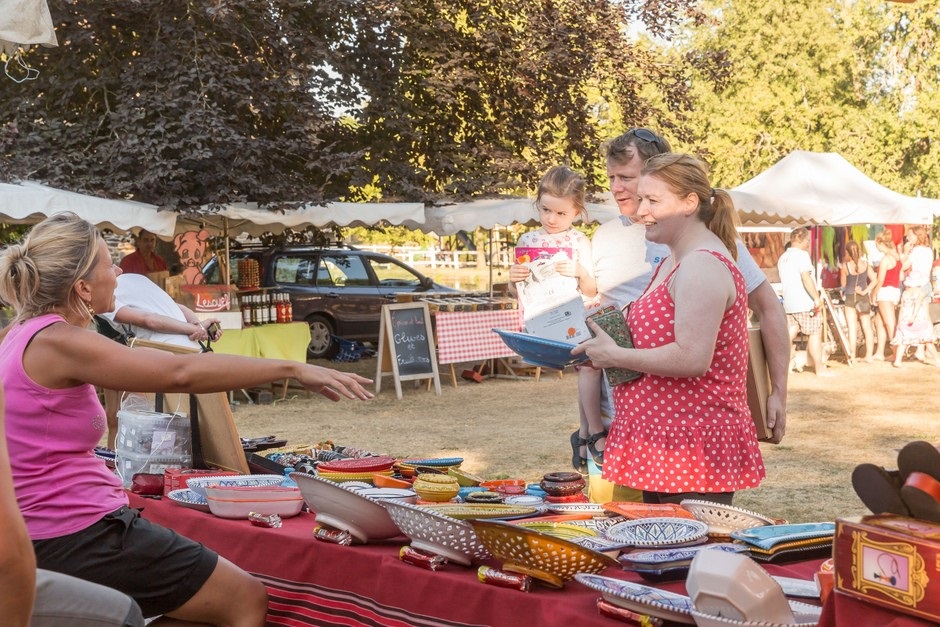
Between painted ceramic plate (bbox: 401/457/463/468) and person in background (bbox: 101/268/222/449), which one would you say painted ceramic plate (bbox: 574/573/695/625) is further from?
person in background (bbox: 101/268/222/449)

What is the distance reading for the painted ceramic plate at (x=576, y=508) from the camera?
110 inches

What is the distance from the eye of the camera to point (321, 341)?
1557cm

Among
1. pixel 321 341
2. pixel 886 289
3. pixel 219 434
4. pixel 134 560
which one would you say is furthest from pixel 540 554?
pixel 321 341

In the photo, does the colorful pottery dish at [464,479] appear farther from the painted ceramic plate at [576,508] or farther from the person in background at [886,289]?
the person in background at [886,289]

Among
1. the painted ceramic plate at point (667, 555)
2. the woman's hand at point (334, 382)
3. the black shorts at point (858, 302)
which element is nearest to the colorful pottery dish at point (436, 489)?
the woman's hand at point (334, 382)

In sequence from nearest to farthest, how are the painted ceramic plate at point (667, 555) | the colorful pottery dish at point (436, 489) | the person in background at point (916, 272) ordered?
the painted ceramic plate at point (667, 555), the colorful pottery dish at point (436, 489), the person in background at point (916, 272)

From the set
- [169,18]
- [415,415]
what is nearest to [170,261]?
[169,18]

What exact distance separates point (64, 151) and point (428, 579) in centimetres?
1121

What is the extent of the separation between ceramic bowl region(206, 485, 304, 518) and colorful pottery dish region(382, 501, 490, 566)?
0.63 metres

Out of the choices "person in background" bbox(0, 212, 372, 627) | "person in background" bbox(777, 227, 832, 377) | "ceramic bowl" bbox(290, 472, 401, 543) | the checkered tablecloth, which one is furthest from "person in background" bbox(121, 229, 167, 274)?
"person in background" bbox(777, 227, 832, 377)

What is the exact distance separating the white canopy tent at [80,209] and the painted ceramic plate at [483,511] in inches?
282

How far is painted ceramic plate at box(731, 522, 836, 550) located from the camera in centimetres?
226

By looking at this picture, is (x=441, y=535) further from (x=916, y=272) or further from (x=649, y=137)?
(x=916, y=272)

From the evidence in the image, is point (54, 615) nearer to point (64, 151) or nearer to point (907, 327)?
point (64, 151)
